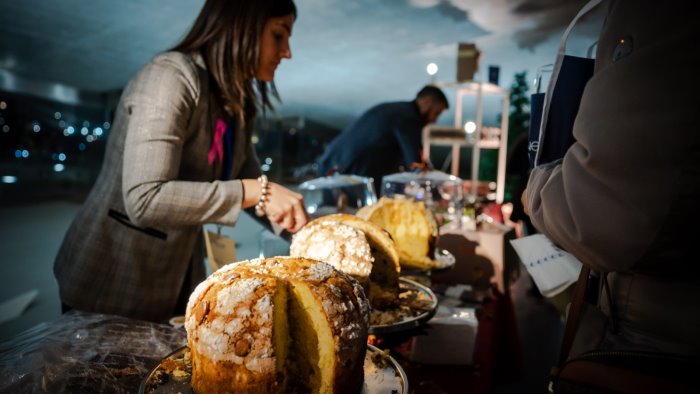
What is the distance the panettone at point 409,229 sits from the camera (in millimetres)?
2031

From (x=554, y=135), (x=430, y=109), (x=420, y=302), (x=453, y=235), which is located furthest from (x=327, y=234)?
(x=430, y=109)

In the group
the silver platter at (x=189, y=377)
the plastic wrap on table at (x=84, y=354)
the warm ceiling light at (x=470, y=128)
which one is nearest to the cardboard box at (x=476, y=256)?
the silver platter at (x=189, y=377)

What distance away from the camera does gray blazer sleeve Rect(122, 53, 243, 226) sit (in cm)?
155

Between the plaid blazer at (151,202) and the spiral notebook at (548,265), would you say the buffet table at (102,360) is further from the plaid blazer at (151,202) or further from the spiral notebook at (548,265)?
the plaid blazer at (151,202)

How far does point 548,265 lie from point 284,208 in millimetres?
959

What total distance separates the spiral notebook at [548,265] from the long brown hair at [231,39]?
1.35 m

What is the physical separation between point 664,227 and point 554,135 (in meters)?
0.44

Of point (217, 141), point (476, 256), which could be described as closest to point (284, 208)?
point (217, 141)

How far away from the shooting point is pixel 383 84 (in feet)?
41.8

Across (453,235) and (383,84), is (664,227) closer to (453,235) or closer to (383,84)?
(453,235)

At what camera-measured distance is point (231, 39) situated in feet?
5.90

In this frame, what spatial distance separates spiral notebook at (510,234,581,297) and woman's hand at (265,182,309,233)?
834 mm

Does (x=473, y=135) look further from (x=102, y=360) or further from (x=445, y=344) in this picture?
(x=102, y=360)

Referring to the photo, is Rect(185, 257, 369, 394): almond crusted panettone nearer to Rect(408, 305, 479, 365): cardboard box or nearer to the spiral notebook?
Rect(408, 305, 479, 365): cardboard box
